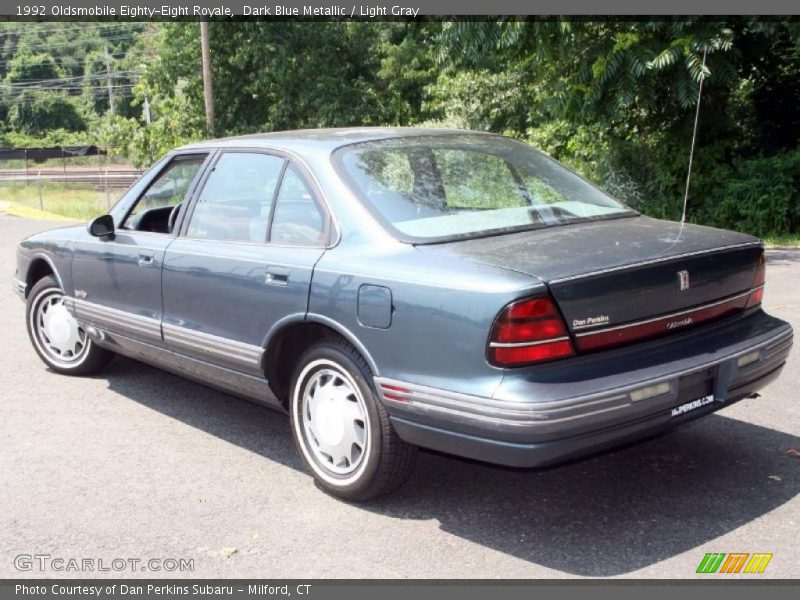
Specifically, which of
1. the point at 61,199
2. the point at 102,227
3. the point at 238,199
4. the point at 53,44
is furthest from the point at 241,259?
the point at 53,44

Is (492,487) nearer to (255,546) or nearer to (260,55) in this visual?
(255,546)

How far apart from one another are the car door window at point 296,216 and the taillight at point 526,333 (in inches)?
45.9

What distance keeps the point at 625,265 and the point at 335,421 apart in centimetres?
151

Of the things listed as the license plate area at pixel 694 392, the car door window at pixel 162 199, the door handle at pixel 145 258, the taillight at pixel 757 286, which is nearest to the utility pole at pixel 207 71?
the car door window at pixel 162 199

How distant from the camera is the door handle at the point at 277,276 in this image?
4363 mm

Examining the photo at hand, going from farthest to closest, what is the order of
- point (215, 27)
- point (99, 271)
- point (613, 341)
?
point (215, 27) < point (99, 271) < point (613, 341)

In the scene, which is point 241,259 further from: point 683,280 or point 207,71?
point 207,71

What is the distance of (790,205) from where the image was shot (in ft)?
45.5

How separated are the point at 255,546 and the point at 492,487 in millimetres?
1215

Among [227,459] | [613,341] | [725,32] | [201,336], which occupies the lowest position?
[227,459]

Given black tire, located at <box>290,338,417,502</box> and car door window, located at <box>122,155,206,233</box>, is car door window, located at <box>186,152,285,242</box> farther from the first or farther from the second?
black tire, located at <box>290,338,417,502</box>

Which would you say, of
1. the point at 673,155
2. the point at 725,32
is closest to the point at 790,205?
the point at 673,155

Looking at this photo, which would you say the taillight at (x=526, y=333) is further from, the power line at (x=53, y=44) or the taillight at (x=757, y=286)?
the power line at (x=53, y=44)

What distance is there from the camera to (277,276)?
14.5 ft
